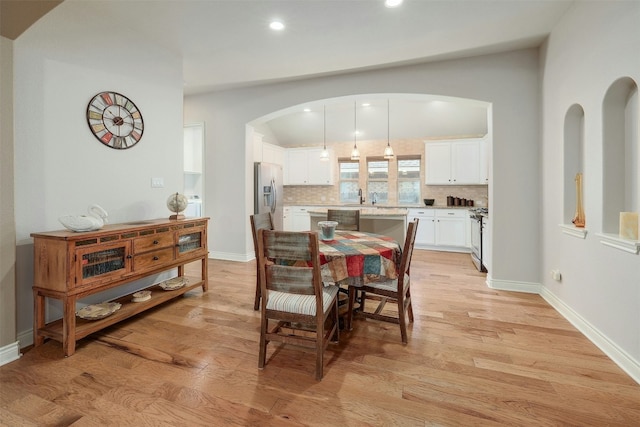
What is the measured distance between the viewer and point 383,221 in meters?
4.33

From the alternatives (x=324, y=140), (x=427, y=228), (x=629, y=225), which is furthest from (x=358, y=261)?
(x=324, y=140)

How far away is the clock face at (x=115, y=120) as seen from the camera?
263 cm

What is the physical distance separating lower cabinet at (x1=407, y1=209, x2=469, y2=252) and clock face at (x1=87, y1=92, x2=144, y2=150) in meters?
4.82

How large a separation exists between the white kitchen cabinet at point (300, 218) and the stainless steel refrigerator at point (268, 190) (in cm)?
97

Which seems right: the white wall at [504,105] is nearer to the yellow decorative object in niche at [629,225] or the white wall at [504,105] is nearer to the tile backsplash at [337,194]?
the yellow decorative object in niche at [629,225]

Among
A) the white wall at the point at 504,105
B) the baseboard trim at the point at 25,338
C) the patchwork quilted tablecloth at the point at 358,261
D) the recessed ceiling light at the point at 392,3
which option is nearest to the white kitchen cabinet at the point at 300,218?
Result: the white wall at the point at 504,105

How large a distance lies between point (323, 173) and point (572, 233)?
5.22 metres

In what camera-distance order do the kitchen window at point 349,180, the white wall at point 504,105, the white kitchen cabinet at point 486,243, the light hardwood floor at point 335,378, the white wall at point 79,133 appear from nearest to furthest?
the light hardwood floor at point 335,378, the white wall at point 79,133, the white wall at point 504,105, the white kitchen cabinet at point 486,243, the kitchen window at point 349,180

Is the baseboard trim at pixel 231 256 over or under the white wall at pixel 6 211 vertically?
under

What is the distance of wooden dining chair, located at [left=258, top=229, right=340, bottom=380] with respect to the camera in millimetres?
1710

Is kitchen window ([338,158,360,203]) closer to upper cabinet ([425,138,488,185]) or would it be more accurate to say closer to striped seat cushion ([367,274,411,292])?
upper cabinet ([425,138,488,185])

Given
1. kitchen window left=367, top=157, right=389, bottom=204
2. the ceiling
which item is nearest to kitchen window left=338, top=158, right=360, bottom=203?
kitchen window left=367, top=157, right=389, bottom=204

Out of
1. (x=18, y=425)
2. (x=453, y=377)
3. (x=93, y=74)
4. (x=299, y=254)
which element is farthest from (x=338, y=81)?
(x=18, y=425)

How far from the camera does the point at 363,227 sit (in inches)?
176
